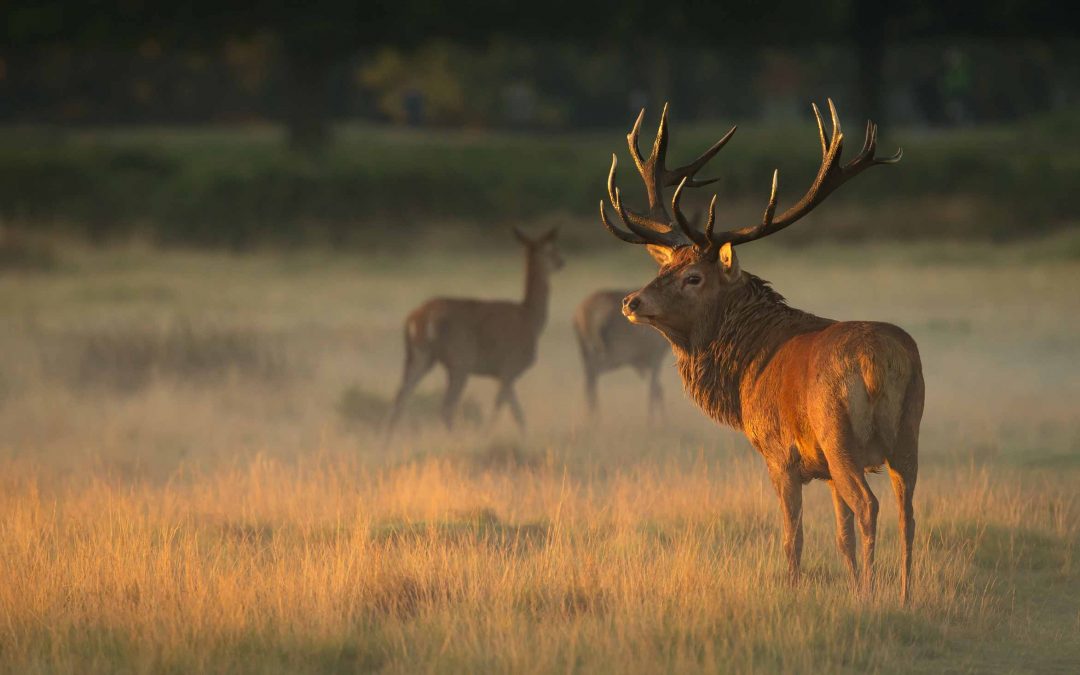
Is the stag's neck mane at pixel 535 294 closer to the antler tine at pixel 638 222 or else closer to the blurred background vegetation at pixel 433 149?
the antler tine at pixel 638 222

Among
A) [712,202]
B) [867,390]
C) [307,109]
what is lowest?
[867,390]

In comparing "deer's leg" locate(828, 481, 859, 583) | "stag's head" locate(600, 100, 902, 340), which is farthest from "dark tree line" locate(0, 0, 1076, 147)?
"deer's leg" locate(828, 481, 859, 583)

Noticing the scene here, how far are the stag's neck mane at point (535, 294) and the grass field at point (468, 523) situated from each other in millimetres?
951

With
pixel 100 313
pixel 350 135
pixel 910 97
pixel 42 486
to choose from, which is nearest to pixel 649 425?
pixel 42 486

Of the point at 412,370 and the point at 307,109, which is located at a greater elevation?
the point at 307,109

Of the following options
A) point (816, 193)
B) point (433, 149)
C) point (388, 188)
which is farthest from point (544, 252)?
point (433, 149)

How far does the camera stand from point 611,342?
1505 centimetres

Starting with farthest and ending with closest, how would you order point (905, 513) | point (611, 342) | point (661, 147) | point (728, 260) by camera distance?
point (611, 342), point (661, 147), point (728, 260), point (905, 513)

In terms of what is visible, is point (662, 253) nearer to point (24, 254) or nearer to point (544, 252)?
point (544, 252)

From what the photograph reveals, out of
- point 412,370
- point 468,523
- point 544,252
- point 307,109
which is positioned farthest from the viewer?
point 307,109

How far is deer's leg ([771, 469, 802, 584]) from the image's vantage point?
25.8 ft

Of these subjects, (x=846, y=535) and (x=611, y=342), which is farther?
(x=611, y=342)

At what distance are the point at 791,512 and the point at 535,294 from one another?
6846 millimetres

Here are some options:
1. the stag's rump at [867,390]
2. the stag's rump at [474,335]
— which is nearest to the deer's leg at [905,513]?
the stag's rump at [867,390]
